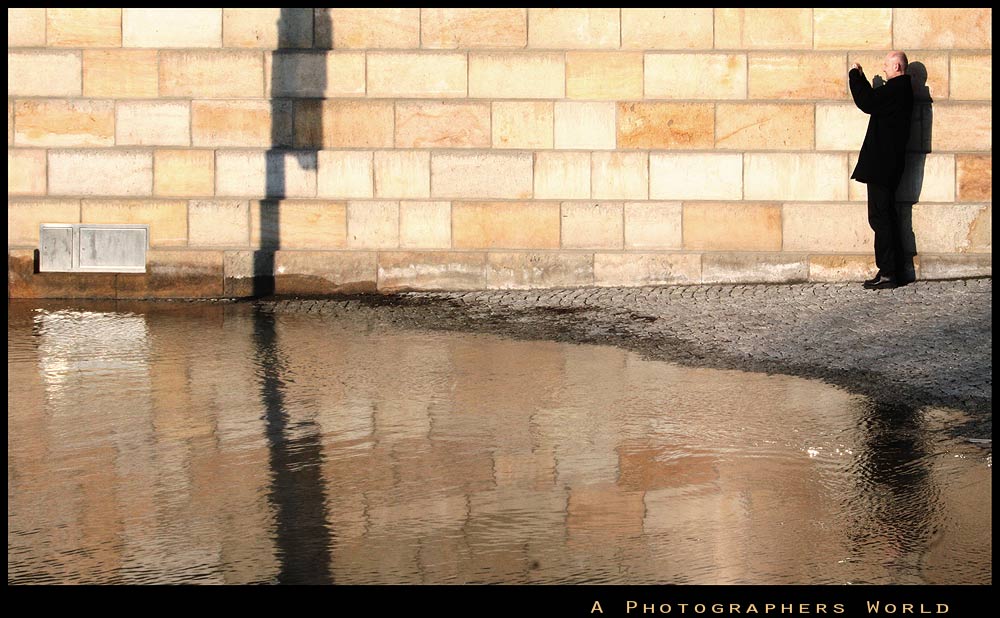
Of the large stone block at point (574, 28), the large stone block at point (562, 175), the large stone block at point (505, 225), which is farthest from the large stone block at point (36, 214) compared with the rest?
the large stone block at point (574, 28)

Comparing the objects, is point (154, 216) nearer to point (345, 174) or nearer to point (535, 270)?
point (345, 174)

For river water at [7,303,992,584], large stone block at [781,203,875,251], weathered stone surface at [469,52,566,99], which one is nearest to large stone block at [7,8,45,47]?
weathered stone surface at [469,52,566,99]

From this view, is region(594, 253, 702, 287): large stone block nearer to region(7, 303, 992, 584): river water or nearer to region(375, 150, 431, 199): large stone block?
region(375, 150, 431, 199): large stone block

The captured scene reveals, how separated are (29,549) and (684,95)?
920 centimetres

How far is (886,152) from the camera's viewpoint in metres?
12.8

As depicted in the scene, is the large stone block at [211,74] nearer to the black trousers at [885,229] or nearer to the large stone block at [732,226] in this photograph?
the large stone block at [732,226]

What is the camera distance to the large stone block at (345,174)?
43.9 ft

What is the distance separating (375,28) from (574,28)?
1.91m

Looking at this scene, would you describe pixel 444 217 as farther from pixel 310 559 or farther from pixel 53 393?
pixel 310 559

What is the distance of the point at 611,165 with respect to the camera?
43.8ft

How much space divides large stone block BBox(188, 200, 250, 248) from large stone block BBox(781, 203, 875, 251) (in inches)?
204

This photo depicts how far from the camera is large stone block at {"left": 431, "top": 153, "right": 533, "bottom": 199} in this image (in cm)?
1334

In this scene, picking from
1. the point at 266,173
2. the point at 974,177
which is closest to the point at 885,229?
the point at 974,177
